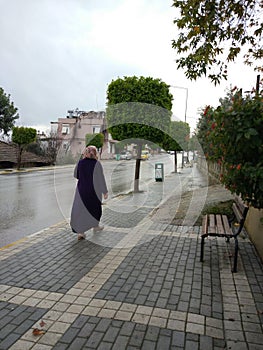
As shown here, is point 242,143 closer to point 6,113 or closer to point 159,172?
point 159,172

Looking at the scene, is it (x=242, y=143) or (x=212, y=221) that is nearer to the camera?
(x=242, y=143)

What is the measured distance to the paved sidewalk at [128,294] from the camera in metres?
2.64

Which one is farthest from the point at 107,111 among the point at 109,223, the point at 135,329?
the point at 135,329

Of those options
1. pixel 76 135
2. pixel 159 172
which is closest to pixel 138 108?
pixel 159 172

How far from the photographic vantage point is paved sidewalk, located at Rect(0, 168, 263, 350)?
264cm

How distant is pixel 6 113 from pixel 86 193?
91.2 ft

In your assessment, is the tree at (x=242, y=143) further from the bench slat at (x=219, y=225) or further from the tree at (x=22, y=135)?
the tree at (x=22, y=135)

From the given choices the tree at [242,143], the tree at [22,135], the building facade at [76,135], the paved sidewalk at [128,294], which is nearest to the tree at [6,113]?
the building facade at [76,135]

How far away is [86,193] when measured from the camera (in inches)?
226

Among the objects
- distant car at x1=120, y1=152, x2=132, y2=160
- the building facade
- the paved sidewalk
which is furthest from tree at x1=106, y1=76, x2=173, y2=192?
distant car at x1=120, y1=152, x2=132, y2=160

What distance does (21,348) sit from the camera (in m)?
2.50

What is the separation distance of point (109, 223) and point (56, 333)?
4.20 m

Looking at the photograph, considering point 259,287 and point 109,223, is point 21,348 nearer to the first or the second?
point 259,287

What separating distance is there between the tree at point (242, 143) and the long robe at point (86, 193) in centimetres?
291
